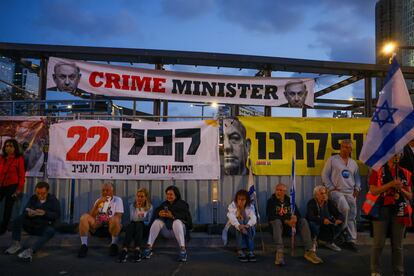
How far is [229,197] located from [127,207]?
2.02 metres

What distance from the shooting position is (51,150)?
320 inches

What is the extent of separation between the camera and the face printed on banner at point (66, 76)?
926cm

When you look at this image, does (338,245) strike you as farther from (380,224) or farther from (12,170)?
(12,170)

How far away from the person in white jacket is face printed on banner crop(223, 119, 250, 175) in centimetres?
98

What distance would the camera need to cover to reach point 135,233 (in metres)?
6.93

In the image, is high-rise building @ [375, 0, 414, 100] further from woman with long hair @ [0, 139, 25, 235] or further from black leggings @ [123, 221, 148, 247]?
woman with long hair @ [0, 139, 25, 235]

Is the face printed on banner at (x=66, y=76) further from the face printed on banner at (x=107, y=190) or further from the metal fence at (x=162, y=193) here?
the face printed on banner at (x=107, y=190)

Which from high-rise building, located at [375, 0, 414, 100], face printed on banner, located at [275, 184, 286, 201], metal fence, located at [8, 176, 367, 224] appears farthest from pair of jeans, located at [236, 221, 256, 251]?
high-rise building, located at [375, 0, 414, 100]

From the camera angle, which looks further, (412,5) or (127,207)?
(412,5)

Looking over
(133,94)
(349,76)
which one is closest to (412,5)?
(349,76)

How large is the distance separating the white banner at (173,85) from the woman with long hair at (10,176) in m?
2.34

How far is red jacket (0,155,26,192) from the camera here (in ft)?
23.9

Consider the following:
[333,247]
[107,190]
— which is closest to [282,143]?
[333,247]

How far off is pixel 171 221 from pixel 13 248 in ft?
8.92
